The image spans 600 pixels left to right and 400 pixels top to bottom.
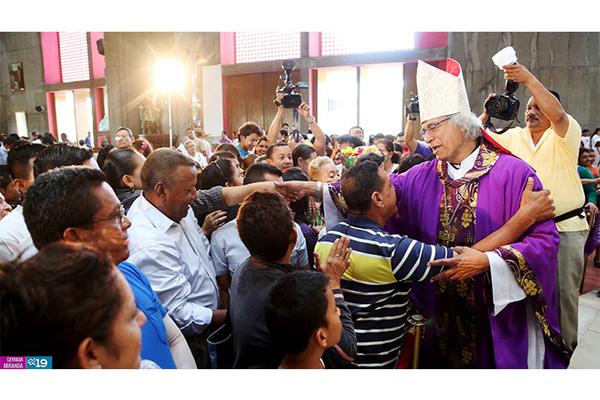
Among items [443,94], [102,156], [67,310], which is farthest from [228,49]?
[67,310]

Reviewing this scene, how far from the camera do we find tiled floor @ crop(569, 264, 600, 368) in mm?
2738

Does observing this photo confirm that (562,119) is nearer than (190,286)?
No

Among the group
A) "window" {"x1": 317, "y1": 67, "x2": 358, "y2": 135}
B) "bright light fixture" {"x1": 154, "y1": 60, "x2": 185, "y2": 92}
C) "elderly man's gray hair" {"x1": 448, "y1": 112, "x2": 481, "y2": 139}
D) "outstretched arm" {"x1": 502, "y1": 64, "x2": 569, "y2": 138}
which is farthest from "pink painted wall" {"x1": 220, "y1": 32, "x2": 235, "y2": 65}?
"elderly man's gray hair" {"x1": 448, "y1": 112, "x2": 481, "y2": 139}

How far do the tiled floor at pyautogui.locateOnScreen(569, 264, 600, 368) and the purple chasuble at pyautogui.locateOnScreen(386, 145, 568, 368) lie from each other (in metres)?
1.11

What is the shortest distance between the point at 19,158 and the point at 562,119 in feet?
9.81

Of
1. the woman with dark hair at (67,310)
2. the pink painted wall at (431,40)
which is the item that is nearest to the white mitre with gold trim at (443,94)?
the woman with dark hair at (67,310)

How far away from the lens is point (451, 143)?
1898 millimetres

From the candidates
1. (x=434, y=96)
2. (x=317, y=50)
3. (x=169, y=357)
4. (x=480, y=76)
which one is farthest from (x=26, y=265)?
(x=317, y=50)

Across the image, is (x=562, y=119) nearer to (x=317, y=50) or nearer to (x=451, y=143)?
(x=451, y=143)

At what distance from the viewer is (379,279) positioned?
1.62 meters

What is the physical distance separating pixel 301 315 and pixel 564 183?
205 centimetres

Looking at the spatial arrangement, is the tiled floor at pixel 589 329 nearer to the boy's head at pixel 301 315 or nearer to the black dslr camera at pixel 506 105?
the black dslr camera at pixel 506 105

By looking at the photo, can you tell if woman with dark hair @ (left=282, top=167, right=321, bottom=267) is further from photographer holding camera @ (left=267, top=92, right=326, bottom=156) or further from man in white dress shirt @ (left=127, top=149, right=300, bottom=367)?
photographer holding camera @ (left=267, top=92, right=326, bottom=156)

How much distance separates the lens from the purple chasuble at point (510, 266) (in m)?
1.69
